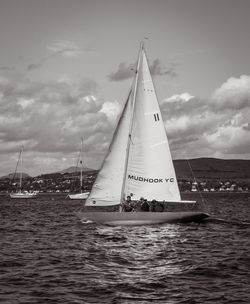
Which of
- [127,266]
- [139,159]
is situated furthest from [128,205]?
[127,266]

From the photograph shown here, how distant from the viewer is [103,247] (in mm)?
30938

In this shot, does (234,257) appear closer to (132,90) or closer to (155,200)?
(155,200)

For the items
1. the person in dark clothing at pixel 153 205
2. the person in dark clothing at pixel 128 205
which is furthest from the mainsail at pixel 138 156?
the person in dark clothing at pixel 128 205

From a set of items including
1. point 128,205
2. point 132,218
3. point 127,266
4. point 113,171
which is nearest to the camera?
point 127,266

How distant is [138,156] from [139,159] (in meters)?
0.26

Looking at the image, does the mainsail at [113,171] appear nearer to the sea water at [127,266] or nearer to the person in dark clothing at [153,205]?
the person in dark clothing at [153,205]

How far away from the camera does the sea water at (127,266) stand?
18.4m

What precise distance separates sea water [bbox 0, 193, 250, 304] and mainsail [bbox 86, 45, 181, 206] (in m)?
3.71

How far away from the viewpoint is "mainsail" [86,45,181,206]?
41.7 metres

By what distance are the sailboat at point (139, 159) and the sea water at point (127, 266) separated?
3.38 meters

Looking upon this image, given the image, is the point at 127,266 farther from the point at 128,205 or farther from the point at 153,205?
the point at 153,205

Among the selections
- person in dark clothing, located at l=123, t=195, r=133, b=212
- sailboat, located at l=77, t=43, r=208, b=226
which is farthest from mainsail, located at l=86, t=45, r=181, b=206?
person in dark clothing, located at l=123, t=195, r=133, b=212

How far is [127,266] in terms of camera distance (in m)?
24.2

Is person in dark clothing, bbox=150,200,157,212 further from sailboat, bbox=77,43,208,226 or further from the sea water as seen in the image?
the sea water
